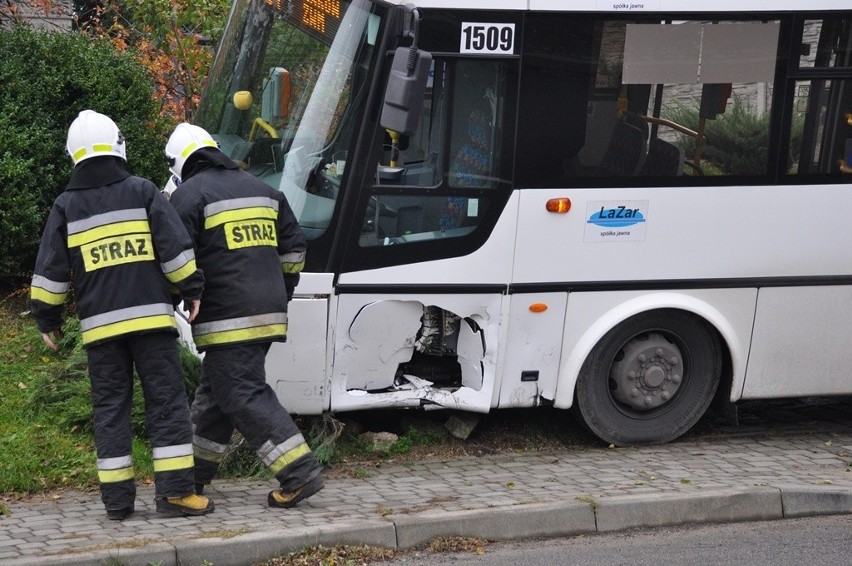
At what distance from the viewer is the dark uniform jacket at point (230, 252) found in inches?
220

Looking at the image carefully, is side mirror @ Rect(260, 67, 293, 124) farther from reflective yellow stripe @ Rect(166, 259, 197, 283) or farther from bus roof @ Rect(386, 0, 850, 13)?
reflective yellow stripe @ Rect(166, 259, 197, 283)

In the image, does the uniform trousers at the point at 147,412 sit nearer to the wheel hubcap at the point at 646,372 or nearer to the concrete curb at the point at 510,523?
the concrete curb at the point at 510,523

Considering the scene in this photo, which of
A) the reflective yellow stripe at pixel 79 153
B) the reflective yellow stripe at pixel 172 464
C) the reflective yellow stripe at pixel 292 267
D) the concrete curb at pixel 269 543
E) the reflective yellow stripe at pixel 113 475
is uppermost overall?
the reflective yellow stripe at pixel 79 153

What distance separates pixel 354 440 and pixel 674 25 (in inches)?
112

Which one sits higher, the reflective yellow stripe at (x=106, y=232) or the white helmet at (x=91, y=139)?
the white helmet at (x=91, y=139)

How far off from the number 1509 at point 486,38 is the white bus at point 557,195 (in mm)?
11

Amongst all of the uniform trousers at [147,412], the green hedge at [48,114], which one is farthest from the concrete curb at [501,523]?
the green hedge at [48,114]

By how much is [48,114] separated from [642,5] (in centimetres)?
422

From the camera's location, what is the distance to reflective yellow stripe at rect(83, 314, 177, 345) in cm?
534

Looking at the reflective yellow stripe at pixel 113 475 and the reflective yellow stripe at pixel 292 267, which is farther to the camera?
the reflective yellow stripe at pixel 292 267

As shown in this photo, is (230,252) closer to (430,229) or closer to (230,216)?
(230,216)

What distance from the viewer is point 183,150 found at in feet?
18.8

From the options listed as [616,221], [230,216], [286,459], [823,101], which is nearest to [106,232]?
[230,216]

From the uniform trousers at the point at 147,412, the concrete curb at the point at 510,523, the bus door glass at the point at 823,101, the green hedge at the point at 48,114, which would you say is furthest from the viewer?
the green hedge at the point at 48,114
